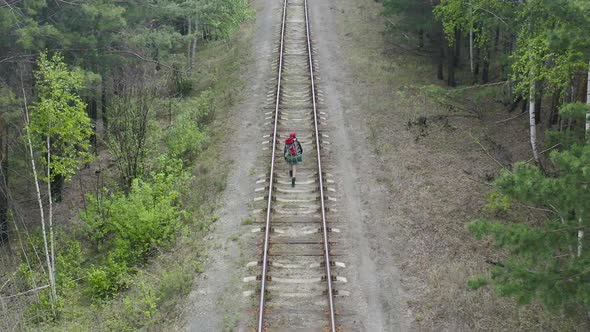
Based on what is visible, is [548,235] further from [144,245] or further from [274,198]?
[144,245]

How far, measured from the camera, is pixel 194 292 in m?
13.8

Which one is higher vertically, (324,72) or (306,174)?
(324,72)

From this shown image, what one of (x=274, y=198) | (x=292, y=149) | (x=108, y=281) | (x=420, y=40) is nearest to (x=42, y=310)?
(x=108, y=281)

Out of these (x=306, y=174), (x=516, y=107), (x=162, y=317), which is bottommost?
(x=162, y=317)

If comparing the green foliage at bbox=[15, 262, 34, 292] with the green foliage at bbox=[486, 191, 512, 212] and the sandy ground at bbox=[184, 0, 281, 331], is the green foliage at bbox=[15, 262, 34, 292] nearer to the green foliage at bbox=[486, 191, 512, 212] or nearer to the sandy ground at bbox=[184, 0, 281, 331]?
the sandy ground at bbox=[184, 0, 281, 331]

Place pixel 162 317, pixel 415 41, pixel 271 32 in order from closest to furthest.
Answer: pixel 162 317, pixel 415 41, pixel 271 32

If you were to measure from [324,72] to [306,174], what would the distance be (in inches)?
489

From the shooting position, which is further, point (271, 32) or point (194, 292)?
point (271, 32)

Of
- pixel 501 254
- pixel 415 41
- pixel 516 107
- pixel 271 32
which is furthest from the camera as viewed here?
pixel 271 32

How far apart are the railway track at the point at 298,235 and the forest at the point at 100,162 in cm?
192

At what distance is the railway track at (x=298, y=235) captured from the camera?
12.9m

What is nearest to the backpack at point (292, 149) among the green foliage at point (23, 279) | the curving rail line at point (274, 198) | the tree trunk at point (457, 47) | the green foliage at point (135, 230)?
the curving rail line at point (274, 198)

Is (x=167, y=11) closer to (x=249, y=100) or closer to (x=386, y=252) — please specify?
(x=249, y=100)

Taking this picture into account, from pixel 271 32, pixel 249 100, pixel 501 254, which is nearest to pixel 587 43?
pixel 501 254
